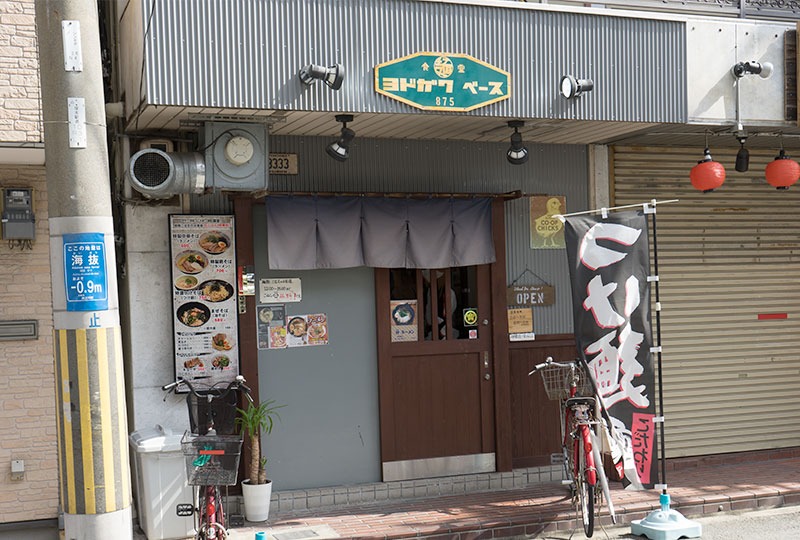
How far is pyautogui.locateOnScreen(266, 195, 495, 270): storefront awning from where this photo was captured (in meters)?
9.44

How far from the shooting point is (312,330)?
983cm

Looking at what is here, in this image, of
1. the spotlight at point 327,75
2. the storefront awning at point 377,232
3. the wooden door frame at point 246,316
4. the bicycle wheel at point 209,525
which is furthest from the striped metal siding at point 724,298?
the bicycle wheel at point 209,525

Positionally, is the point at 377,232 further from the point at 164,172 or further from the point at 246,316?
the point at 164,172

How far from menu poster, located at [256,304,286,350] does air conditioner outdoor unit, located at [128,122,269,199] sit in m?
1.58

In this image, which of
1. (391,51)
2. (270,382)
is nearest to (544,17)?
(391,51)

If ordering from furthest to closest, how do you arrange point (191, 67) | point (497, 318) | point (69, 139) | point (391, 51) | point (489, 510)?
point (497, 318) < point (489, 510) < point (391, 51) < point (191, 67) < point (69, 139)

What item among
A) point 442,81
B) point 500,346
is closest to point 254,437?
point 500,346

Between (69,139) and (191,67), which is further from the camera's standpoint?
(191,67)

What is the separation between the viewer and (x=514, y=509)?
9.48 meters

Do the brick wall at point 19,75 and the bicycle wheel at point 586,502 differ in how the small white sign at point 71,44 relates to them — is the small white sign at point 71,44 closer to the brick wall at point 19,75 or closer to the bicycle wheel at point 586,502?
the brick wall at point 19,75

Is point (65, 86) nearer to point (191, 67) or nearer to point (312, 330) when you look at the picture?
point (191, 67)

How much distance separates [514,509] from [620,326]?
2.43 meters

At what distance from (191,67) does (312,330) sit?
3.35 metres

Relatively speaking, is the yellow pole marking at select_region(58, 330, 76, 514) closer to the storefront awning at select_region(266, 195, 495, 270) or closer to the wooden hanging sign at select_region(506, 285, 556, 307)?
the storefront awning at select_region(266, 195, 495, 270)
